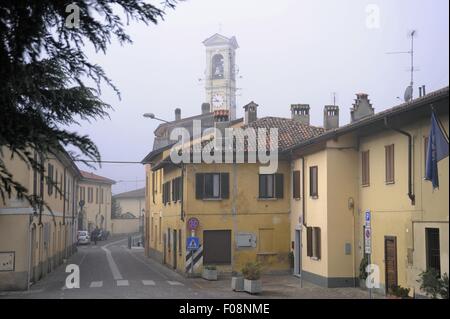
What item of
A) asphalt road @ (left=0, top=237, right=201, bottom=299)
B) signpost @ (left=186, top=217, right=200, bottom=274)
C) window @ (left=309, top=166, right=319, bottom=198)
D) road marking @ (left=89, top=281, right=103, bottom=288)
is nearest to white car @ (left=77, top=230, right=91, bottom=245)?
asphalt road @ (left=0, top=237, right=201, bottom=299)

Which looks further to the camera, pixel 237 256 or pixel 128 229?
pixel 128 229

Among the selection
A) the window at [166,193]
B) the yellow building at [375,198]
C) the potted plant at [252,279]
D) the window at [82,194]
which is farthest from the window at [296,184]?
the window at [82,194]

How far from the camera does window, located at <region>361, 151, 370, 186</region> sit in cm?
2264

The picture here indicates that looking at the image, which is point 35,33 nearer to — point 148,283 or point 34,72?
point 34,72

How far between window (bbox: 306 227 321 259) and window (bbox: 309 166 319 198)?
4.67ft

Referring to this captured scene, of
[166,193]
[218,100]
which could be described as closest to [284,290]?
[166,193]

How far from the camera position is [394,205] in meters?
20.0

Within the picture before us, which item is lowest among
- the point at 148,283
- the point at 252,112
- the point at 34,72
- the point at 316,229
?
the point at 148,283

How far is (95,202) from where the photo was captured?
77625 mm

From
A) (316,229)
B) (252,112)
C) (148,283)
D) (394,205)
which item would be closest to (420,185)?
(394,205)

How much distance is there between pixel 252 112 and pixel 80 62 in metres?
29.8

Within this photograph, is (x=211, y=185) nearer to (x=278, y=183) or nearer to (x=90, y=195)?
(x=278, y=183)

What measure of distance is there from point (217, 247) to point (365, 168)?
9.61 m

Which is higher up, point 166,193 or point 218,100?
point 218,100
